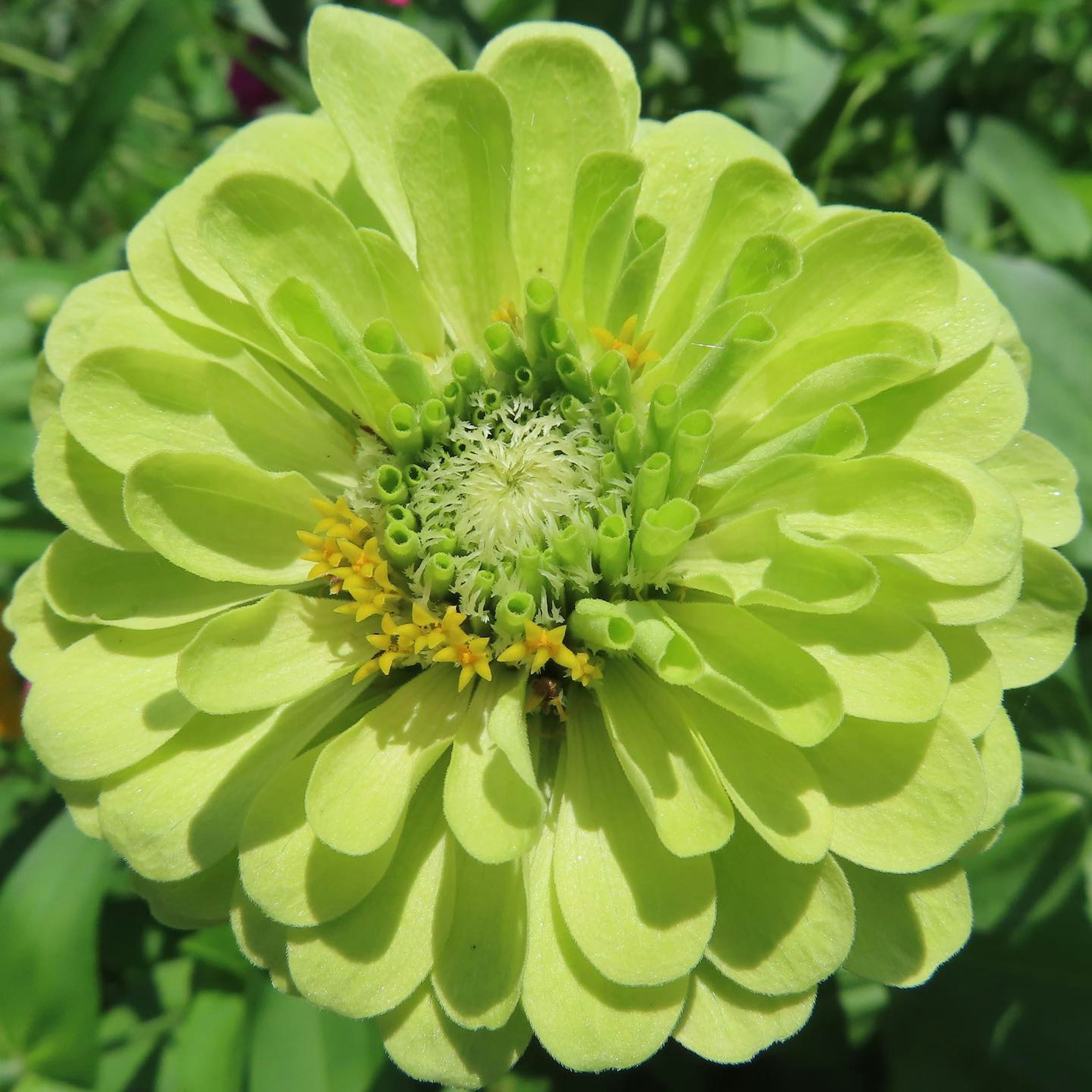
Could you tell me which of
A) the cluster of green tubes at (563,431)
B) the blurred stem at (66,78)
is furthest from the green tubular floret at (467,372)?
the blurred stem at (66,78)

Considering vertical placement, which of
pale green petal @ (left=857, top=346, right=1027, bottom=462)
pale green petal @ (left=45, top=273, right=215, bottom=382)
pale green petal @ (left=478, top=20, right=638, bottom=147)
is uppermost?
pale green petal @ (left=478, top=20, right=638, bottom=147)

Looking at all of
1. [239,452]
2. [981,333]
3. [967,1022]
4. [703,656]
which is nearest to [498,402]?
[239,452]

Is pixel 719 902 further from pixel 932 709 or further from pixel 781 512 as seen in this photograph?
pixel 781 512

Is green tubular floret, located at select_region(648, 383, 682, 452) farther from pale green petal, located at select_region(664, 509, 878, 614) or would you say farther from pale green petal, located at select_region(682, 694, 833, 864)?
pale green petal, located at select_region(682, 694, 833, 864)

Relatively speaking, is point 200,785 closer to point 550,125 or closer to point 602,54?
point 550,125

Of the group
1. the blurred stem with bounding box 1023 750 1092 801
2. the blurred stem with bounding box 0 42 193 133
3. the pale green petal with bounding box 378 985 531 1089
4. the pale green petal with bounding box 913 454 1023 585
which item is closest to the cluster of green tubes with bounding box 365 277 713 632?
the pale green petal with bounding box 913 454 1023 585

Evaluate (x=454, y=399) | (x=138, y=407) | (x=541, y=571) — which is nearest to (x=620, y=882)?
(x=541, y=571)
